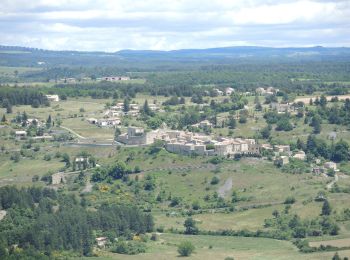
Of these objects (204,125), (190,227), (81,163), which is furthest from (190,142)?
(190,227)

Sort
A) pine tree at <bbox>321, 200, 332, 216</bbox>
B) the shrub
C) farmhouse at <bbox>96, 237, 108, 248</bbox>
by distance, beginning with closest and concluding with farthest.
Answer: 1. farmhouse at <bbox>96, 237, 108, 248</bbox>
2. pine tree at <bbox>321, 200, 332, 216</bbox>
3. the shrub

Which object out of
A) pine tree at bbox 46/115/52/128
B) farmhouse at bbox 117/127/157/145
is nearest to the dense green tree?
farmhouse at bbox 117/127/157/145

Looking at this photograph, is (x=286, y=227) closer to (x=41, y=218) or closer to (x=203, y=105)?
(x=41, y=218)

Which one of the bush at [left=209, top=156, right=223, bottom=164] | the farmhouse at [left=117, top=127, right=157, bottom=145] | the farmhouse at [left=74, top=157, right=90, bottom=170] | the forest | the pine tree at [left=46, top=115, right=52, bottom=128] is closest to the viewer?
the forest

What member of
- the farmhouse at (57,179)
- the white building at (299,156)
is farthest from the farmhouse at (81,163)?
the white building at (299,156)

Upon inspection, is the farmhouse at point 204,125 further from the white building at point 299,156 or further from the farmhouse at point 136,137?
the white building at point 299,156

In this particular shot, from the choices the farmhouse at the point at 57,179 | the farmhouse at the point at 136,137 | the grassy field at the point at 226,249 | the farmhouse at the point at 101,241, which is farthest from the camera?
the farmhouse at the point at 136,137

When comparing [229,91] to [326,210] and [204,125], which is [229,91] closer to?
[204,125]

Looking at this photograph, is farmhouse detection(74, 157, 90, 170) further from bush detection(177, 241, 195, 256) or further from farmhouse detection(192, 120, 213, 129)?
bush detection(177, 241, 195, 256)

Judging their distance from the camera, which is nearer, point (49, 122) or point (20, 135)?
point (20, 135)

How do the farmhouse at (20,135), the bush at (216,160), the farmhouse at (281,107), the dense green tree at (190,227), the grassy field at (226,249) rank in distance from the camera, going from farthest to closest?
1. the farmhouse at (281,107)
2. the farmhouse at (20,135)
3. the bush at (216,160)
4. the dense green tree at (190,227)
5. the grassy field at (226,249)

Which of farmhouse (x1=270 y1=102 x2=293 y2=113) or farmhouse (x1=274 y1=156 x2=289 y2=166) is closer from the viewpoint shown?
farmhouse (x1=274 y1=156 x2=289 y2=166)

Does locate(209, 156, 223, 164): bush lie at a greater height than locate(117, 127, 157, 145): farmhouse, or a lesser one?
lesser
